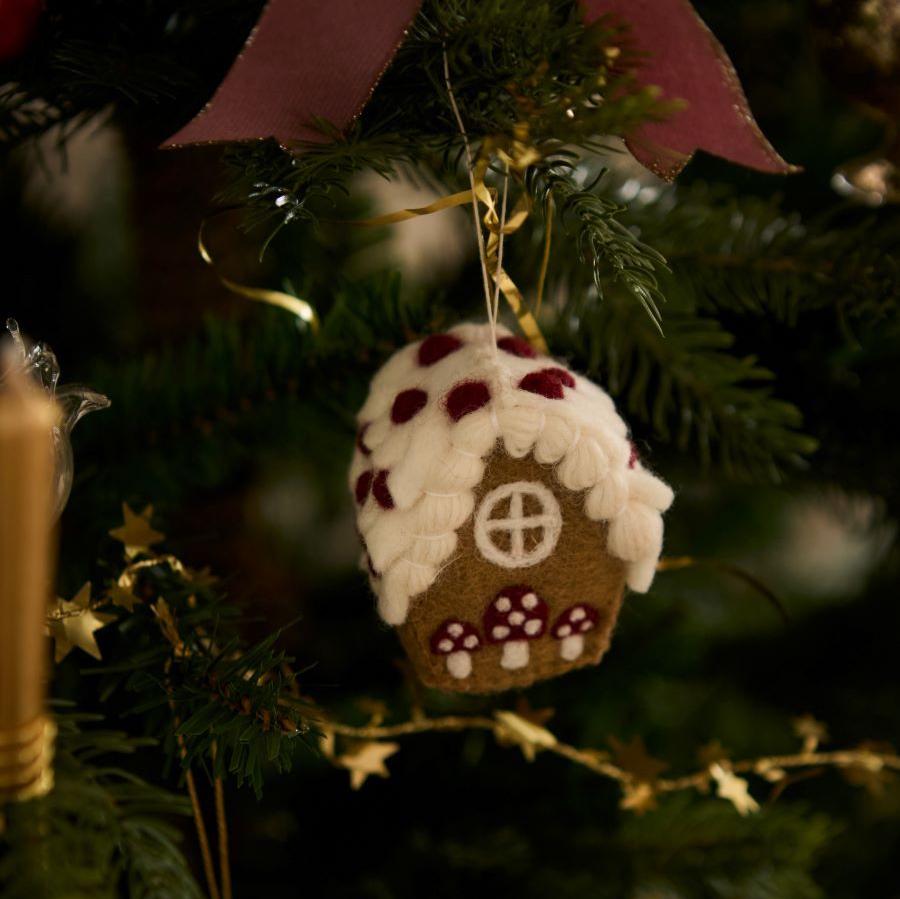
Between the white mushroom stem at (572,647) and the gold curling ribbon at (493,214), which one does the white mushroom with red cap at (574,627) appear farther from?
the gold curling ribbon at (493,214)

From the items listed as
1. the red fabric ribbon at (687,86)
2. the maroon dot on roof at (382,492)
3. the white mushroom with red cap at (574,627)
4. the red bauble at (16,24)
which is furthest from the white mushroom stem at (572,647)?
the red bauble at (16,24)

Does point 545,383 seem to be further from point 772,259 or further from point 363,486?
point 772,259

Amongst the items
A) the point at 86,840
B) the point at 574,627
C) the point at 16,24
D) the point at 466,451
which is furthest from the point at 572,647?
the point at 16,24

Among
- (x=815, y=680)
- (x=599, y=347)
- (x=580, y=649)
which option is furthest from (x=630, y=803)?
(x=815, y=680)

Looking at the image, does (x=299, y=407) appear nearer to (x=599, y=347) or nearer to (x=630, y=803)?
(x=599, y=347)

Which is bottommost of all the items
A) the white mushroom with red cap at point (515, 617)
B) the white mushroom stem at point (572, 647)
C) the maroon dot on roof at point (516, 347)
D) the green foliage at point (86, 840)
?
the white mushroom stem at point (572, 647)

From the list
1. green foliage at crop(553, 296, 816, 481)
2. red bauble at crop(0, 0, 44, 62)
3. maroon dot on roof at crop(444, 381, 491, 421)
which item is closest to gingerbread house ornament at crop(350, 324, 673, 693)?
maroon dot on roof at crop(444, 381, 491, 421)

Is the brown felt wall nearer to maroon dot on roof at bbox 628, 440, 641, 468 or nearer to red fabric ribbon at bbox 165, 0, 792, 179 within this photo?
maroon dot on roof at bbox 628, 440, 641, 468
